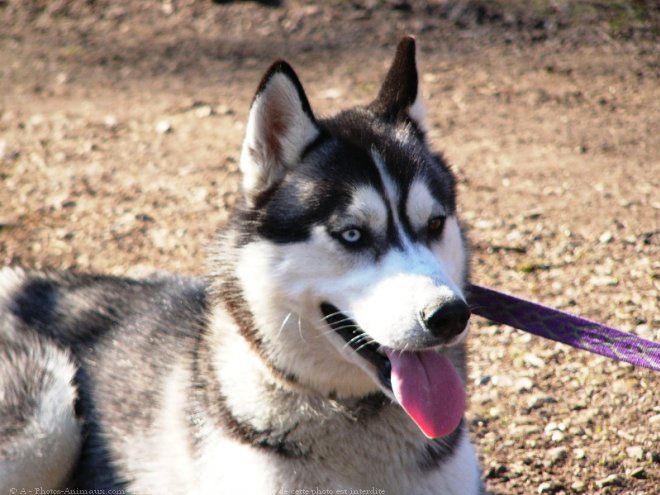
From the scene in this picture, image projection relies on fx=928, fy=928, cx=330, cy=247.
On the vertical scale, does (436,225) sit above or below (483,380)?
above

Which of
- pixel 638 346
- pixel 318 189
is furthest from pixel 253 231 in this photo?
pixel 638 346

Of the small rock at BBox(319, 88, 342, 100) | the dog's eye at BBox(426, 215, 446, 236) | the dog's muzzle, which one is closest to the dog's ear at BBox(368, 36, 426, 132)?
the dog's eye at BBox(426, 215, 446, 236)

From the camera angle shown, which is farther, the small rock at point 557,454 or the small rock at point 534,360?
the small rock at point 534,360

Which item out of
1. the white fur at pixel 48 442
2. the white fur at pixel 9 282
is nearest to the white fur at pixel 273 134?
the white fur at pixel 48 442

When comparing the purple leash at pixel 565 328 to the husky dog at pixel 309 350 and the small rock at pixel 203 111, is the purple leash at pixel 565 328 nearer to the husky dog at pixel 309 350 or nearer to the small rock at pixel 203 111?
the husky dog at pixel 309 350

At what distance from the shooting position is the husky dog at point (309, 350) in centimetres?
301

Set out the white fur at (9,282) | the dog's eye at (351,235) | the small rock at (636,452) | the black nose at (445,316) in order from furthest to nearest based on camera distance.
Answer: the white fur at (9,282), the small rock at (636,452), the dog's eye at (351,235), the black nose at (445,316)

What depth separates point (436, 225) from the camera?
10.5 feet

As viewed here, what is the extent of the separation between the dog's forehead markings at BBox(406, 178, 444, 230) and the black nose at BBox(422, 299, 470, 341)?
1.37 ft

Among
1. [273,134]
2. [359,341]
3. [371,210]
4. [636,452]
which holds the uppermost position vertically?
[273,134]

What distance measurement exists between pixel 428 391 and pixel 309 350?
1.39 feet

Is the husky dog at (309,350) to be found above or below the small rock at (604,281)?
above

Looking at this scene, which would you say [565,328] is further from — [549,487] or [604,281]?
[604,281]

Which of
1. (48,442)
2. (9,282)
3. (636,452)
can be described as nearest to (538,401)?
(636,452)
